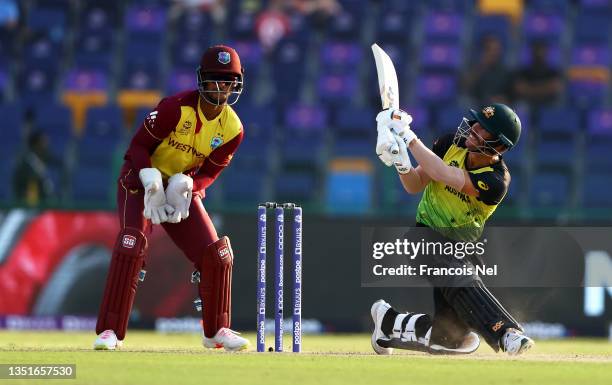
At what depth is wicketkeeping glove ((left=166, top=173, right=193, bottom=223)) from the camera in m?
8.39

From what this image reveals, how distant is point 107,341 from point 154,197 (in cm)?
92

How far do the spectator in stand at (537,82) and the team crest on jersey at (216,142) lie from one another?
837cm

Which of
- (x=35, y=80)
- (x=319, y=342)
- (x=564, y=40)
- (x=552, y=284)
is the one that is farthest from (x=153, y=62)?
(x=552, y=284)

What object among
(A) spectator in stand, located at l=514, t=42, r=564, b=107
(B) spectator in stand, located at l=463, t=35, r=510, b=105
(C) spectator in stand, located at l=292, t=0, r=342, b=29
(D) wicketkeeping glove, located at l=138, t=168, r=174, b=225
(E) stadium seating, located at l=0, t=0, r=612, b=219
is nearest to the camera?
(D) wicketkeeping glove, located at l=138, t=168, r=174, b=225

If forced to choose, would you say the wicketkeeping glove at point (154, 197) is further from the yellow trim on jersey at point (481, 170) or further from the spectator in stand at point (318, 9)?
the spectator in stand at point (318, 9)

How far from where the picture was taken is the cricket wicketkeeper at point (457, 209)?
332 inches

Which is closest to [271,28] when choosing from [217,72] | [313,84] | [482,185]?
[313,84]

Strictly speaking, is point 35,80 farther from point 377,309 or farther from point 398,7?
point 377,309

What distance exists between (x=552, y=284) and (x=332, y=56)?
7969 millimetres

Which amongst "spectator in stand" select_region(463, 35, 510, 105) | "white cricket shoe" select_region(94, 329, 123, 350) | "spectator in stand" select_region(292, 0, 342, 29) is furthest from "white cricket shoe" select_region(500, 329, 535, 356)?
"spectator in stand" select_region(292, 0, 342, 29)

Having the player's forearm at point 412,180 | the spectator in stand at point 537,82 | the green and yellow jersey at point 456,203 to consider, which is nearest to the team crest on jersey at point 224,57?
the player's forearm at point 412,180

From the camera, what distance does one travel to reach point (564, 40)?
17.9 meters

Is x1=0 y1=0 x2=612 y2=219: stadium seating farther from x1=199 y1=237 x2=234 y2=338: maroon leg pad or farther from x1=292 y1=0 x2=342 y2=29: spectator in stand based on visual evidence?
x1=199 y1=237 x2=234 y2=338: maroon leg pad

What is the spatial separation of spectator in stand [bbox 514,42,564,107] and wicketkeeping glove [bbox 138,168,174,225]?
8.78m
